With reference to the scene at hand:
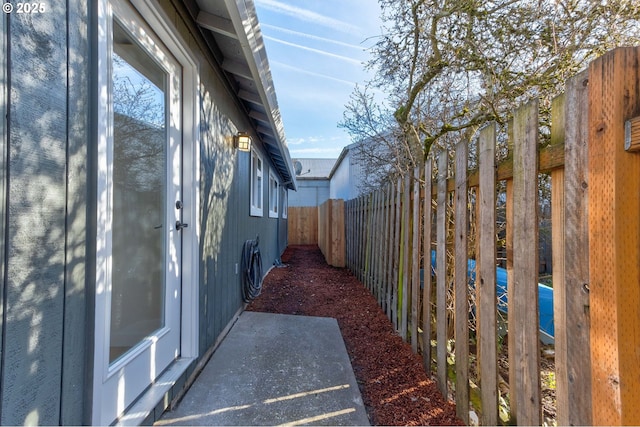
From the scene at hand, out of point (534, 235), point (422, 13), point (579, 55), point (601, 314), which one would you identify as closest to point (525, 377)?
point (601, 314)

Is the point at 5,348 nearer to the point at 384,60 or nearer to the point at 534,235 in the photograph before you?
the point at 534,235

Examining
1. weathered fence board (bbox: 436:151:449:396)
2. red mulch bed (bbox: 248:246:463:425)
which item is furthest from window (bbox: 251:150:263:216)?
weathered fence board (bbox: 436:151:449:396)

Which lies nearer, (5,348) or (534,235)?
(5,348)

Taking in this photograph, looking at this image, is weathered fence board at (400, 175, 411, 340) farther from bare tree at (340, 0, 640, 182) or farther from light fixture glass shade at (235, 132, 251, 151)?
light fixture glass shade at (235, 132, 251, 151)

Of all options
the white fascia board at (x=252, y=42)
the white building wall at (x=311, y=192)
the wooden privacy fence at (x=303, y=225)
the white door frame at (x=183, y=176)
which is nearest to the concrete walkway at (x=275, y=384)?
the white door frame at (x=183, y=176)

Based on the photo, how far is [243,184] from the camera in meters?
4.20

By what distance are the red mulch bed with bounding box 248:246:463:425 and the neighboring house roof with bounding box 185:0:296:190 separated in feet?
8.82

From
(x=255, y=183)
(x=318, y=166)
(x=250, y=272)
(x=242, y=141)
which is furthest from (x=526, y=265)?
(x=318, y=166)

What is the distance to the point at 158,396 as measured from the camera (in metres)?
1.74

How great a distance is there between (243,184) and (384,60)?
2.46 meters

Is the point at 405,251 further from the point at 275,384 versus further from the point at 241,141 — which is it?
the point at 241,141

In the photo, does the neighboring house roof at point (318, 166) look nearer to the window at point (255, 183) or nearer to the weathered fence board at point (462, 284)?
the window at point (255, 183)

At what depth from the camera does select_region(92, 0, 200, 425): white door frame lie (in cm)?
131

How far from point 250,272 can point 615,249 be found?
3823 mm
